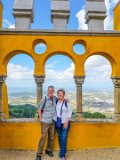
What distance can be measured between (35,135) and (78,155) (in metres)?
1.05

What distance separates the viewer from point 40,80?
22.2 feet

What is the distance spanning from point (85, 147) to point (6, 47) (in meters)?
2.85

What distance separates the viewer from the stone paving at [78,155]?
632cm

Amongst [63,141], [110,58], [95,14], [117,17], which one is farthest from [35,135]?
[117,17]

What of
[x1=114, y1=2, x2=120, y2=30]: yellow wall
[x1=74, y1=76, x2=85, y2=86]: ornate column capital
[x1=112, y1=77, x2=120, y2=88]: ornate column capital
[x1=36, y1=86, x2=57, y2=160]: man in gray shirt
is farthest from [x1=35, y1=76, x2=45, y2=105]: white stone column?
[x1=114, y1=2, x2=120, y2=30]: yellow wall

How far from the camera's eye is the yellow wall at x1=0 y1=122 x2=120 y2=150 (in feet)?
22.2

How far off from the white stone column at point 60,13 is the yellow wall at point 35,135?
2237 millimetres

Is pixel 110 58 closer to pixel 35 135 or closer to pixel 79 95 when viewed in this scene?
pixel 79 95

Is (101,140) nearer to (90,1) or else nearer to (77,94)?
(77,94)

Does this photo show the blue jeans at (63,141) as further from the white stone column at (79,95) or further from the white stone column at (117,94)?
the white stone column at (117,94)

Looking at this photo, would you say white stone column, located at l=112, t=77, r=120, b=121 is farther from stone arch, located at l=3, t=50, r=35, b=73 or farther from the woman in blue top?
stone arch, located at l=3, t=50, r=35, b=73

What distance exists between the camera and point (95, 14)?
6902 millimetres

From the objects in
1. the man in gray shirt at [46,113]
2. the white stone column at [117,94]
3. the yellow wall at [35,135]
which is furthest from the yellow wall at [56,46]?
the yellow wall at [35,135]

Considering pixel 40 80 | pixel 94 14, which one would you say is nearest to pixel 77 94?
pixel 40 80
